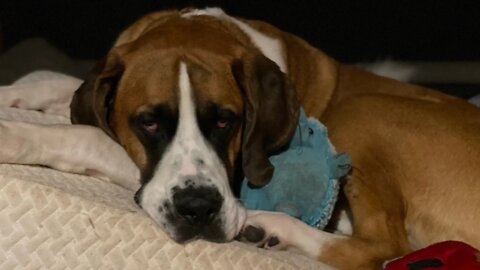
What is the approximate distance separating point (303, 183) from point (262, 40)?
2.37 ft

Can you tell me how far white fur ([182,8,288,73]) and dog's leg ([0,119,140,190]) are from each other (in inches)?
29.9

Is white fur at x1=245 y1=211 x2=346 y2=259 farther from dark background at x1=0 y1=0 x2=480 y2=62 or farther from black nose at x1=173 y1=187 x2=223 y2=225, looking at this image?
dark background at x1=0 y1=0 x2=480 y2=62

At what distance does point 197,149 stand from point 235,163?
0.94ft

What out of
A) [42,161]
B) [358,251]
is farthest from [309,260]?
[42,161]

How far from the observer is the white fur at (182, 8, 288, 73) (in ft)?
10.0

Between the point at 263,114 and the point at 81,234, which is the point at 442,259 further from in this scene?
the point at 81,234

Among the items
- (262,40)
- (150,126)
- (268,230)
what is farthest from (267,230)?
(262,40)

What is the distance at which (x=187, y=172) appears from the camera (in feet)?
7.54

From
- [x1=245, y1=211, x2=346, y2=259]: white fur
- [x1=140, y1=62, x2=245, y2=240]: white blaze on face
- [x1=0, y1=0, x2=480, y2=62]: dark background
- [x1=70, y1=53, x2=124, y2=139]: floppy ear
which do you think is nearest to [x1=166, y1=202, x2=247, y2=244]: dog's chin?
[x1=140, y1=62, x2=245, y2=240]: white blaze on face

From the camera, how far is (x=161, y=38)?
2643 millimetres

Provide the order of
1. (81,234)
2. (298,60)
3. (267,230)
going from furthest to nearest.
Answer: (298,60) → (267,230) → (81,234)

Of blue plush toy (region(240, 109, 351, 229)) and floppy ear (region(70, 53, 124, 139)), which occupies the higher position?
floppy ear (region(70, 53, 124, 139))

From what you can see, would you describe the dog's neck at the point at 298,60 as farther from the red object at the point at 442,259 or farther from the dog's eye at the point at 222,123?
the red object at the point at 442,259

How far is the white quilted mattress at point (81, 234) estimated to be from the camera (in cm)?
197
